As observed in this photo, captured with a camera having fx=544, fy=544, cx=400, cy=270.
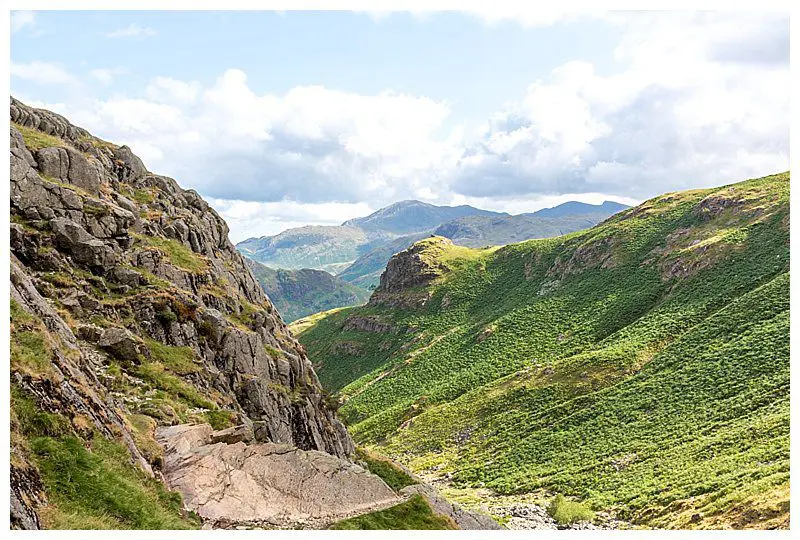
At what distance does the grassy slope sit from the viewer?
49.8 metres

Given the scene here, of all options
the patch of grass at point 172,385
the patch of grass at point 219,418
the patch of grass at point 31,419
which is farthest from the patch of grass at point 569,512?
the patch of grass at point 31,419

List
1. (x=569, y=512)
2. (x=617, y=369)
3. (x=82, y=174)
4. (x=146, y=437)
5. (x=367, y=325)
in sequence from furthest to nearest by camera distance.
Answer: (x=367, y=325)
(x=617, y=369)
(x=569, y=512)
(x=82, y=174)
(x=146, y=437)

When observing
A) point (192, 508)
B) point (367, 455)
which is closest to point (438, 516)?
point (192, 508)

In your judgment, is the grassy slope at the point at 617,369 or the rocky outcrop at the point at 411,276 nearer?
the grassy slope at the point at 617,369

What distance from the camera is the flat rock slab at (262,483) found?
60.8 ft

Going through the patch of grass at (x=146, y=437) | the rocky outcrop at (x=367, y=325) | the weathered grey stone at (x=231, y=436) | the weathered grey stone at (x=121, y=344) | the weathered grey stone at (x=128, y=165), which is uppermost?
the weathered grey stone at (x=128, y=165)

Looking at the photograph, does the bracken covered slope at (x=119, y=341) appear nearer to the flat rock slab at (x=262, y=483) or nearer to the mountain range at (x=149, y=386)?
the mountain range at (x=149, y=386)

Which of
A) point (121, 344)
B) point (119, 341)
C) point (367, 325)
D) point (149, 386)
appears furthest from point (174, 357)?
point (367, 325)

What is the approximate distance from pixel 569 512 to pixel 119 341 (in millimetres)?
37859

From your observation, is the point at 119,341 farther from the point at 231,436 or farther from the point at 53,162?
the point at 53,162

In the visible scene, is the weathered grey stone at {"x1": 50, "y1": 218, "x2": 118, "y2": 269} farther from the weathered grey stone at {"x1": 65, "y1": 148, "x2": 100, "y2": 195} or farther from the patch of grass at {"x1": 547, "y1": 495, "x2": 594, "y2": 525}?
the patch of grass at {"x1": 547, "y1": 495, "x2": 594, "y2": 525}

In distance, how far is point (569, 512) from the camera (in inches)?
1817

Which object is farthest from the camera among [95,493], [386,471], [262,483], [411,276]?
[411,276]

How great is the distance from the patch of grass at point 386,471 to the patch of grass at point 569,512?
44.9 ft
